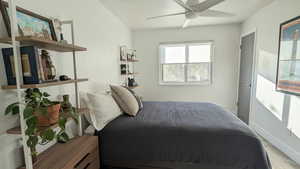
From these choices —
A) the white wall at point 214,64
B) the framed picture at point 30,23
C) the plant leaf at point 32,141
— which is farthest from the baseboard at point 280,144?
the framed picture at point 30,23

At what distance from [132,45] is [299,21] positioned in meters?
3.32

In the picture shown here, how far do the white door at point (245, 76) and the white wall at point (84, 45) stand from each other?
114 inches

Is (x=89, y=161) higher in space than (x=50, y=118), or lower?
lower

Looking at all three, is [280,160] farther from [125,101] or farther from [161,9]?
[161,9]

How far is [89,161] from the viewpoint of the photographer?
1344mm

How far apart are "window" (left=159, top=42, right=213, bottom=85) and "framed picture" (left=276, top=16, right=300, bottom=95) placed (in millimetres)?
1684

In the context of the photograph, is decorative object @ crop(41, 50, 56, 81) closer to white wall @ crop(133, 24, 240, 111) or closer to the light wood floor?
the light wood floor

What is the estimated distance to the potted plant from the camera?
0.84 m

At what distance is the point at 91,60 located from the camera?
2.04 m

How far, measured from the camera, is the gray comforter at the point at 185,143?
1368 mm

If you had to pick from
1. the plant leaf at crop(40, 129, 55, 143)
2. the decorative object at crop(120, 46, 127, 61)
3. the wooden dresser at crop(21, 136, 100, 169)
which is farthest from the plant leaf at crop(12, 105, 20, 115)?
the decorative object at crop(120, 46, 127, 61)

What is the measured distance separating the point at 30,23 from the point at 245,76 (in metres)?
3.91

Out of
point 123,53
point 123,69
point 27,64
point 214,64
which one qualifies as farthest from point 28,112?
point 214,64

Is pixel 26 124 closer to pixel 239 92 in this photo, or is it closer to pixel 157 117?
pixel 157 117
